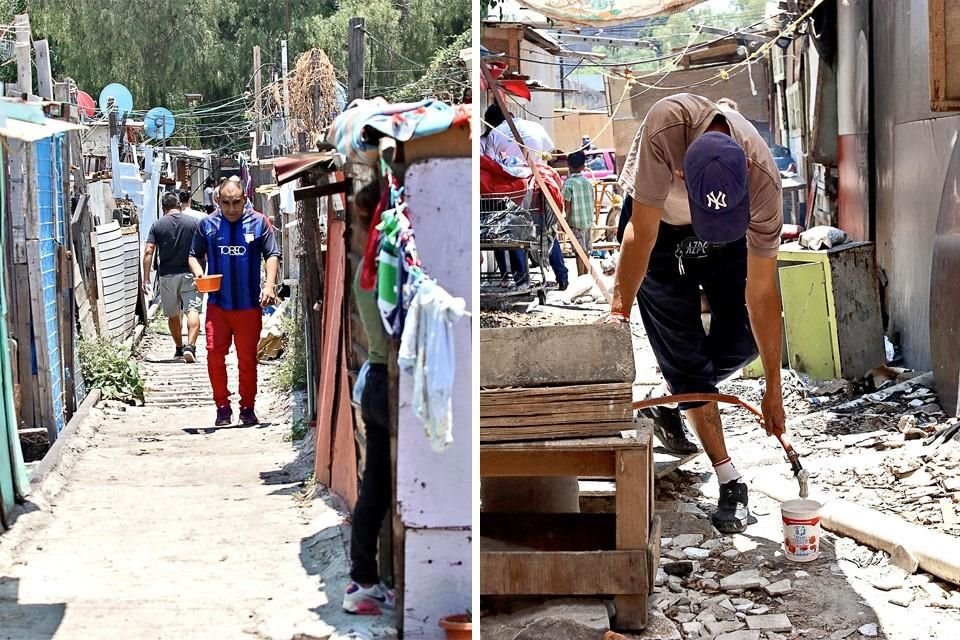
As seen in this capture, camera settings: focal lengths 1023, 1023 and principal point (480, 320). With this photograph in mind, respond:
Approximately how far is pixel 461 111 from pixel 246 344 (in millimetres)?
983

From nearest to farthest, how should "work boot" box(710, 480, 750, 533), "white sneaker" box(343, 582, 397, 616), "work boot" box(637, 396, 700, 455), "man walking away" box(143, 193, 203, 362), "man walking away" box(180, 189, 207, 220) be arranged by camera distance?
"work boot" box(710, 480, 750, 533) < "white sneaker" box(343, 582, 397, 616) < "work boot" box(637, 396, 700, 455) < "man walking away" box(180, 189, 207, 220) < "man walking away" box(143, 193, 203, 362)

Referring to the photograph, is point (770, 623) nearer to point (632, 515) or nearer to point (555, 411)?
point (632, 515)

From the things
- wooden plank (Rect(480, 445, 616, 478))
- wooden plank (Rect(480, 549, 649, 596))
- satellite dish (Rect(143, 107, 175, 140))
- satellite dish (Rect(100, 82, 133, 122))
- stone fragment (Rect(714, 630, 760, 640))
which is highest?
satellite dish (Rect(100, 82, 133, 122))

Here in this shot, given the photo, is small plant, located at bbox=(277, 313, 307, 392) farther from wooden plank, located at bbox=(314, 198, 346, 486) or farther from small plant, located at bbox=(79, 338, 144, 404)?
small plant, located at bbox=(79, 338, 144, 404)

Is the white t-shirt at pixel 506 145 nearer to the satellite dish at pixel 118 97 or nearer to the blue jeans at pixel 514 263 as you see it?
the blue jeans at pixel 514 263

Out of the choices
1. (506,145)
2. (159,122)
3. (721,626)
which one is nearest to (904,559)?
(721,626)

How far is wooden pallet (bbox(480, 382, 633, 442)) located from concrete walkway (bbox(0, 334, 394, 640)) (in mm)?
622

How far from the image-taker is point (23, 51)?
2.35 metres

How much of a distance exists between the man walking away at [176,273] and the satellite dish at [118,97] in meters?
0.36

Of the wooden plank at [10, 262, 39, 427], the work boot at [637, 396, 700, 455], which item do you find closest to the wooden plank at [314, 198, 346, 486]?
the work boot at [637, 396, 700, 455]

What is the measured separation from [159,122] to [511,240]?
107 cm

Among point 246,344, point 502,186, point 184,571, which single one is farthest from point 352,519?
point 502,186

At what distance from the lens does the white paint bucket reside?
1.65 m

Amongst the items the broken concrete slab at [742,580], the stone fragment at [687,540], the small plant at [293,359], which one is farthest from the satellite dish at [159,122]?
the broken concrete slab at [742,580]
